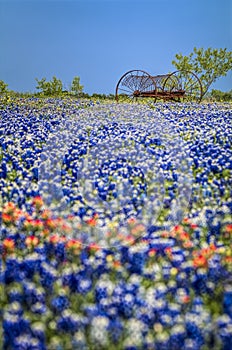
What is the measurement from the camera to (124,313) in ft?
12.2

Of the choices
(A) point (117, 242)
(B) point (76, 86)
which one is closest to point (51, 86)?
(B) point (76, 86)

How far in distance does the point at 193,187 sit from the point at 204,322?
303 centimetres

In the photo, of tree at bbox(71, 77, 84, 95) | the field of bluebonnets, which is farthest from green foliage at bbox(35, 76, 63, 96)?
the field of bluebonnets

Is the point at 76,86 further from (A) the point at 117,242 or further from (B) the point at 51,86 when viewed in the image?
(A) the point at 117,242

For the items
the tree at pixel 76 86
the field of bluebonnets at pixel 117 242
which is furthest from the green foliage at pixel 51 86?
the field of bluebonnets at pixel 117 242

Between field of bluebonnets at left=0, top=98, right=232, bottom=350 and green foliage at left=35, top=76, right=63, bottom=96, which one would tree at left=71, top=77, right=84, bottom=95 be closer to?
green foliage at left=35, top=76, right=63, bottom=96

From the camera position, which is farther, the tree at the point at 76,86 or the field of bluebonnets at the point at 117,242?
the tree at the point at 76,86

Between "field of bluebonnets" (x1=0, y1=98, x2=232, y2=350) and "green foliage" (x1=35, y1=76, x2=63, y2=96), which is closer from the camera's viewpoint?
"field of bluebonnets" (x1=0, y1=98, x2=232, y2=350)

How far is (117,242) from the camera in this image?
15.9ft

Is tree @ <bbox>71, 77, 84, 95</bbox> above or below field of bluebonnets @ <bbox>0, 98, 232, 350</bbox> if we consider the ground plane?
above

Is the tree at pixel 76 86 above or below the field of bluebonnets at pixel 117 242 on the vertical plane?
above

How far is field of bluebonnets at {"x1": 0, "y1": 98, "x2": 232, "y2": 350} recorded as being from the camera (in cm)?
355

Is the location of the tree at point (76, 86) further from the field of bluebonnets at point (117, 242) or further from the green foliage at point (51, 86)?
the field of bluebonnets at point (117, 242)

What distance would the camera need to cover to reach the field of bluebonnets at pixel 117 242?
3.55 metres
